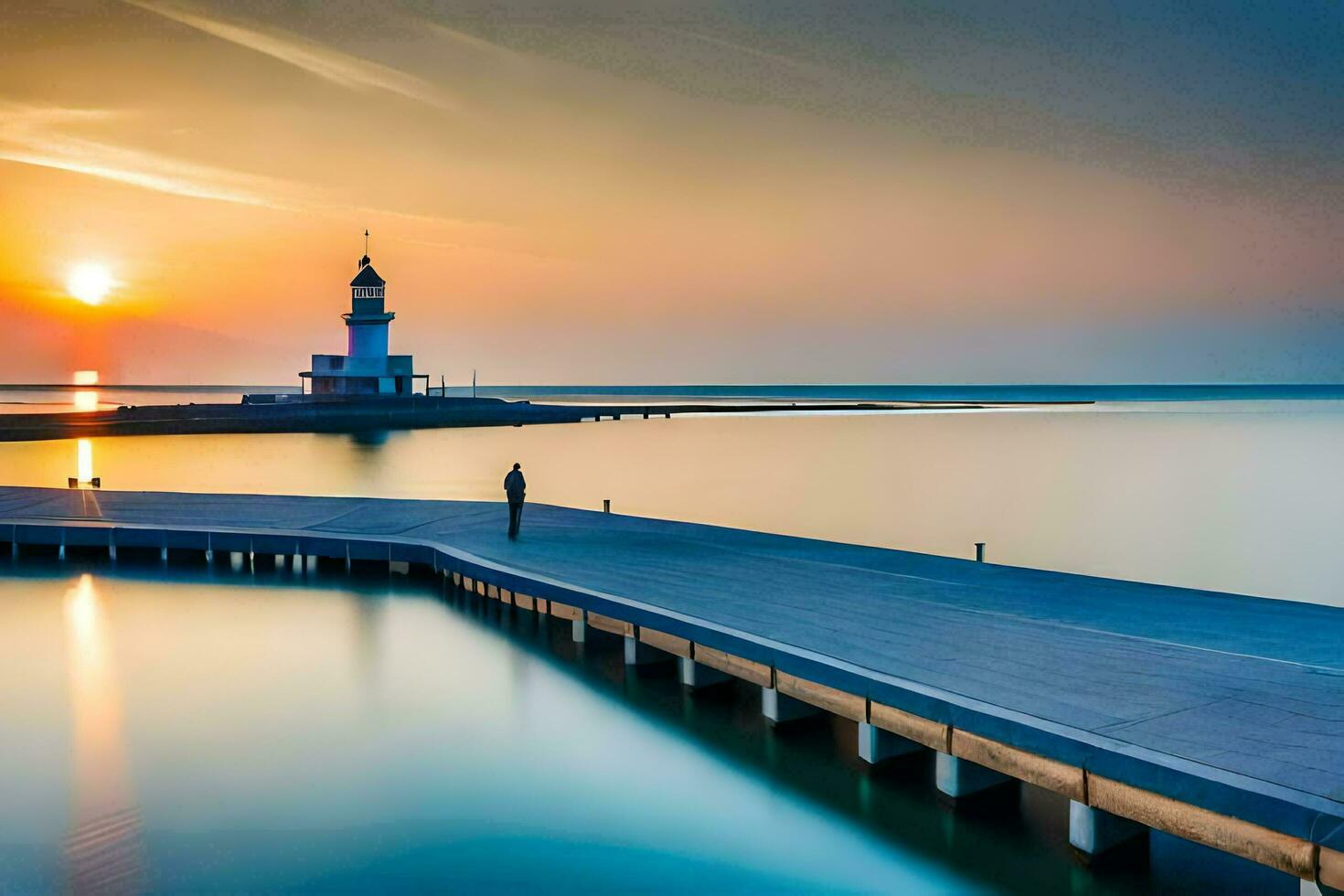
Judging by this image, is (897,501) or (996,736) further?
(897,501)

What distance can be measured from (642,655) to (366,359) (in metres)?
59.4

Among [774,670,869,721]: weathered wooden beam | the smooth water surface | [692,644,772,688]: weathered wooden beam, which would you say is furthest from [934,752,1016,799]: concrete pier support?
the smooth water surface

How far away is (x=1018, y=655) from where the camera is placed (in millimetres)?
8719

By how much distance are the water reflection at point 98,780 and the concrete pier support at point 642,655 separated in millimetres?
4865

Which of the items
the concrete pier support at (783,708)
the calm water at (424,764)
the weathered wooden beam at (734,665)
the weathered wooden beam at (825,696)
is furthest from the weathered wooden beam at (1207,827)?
the concrete pier support at (783,708)

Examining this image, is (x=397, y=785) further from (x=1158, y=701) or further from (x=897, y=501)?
(x=897, y=501)

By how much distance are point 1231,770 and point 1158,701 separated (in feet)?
4.36

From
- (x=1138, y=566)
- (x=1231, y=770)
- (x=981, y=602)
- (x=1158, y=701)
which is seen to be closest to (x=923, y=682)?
(x=1158, y=701)

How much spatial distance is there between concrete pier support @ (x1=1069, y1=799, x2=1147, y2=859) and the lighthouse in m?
61.7

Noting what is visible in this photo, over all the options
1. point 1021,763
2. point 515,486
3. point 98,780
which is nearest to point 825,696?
point 1021,763

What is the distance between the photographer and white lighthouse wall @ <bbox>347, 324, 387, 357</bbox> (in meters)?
66.2

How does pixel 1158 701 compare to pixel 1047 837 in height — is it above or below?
above

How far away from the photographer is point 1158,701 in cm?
739

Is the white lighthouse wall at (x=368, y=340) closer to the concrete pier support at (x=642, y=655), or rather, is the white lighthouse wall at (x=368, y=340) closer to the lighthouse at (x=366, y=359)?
the lighthouse at (x=366, y=359)
